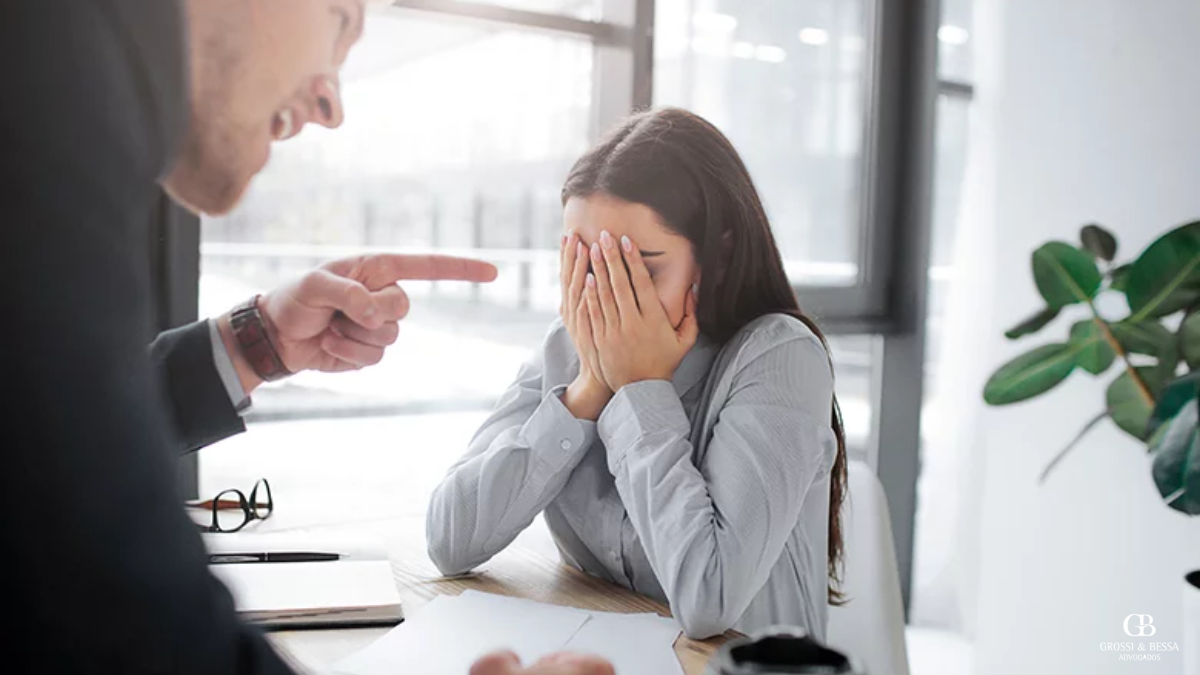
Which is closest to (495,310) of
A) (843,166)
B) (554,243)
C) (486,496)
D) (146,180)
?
(554,243)

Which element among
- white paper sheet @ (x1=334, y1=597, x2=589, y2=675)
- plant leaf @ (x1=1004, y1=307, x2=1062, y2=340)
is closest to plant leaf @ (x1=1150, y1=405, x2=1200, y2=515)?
plant leaf @ (x1=1004, y1=307, x2=1062, y2=340)

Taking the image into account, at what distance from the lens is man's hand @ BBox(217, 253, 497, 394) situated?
0.93 m

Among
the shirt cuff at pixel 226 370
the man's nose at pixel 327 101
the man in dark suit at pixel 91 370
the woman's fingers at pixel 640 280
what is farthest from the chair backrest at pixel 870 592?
the man in dark suit at pixel 91 370

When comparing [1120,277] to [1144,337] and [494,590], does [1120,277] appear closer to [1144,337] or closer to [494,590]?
[1144,337]

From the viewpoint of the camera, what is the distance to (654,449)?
3.77ft

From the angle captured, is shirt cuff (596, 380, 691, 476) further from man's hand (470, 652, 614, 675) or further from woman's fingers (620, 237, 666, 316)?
man's hand (470, 652, 614, 675)

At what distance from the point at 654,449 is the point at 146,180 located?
0.80m

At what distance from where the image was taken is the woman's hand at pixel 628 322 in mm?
1232

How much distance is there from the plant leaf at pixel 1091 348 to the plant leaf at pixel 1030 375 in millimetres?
15

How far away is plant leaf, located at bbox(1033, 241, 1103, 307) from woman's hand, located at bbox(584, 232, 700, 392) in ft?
3.21

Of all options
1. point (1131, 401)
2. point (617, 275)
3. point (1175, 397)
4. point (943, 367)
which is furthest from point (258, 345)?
point (943, 367)

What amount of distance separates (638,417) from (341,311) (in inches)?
15.1

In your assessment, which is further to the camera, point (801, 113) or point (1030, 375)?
point (801, 113)

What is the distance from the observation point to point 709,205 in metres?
1.28
